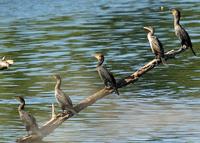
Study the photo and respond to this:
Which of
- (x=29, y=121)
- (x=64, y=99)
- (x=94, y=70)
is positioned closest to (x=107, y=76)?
(x=64, y=99)

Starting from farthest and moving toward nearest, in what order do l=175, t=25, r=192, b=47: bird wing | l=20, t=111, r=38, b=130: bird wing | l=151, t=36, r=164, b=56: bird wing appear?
1. l=175, t=25, r=192, b=47: bird wing
2. l=151, t=36, r=164, b=56: bird wing
3. l=20, t=111, r=38, b=130: bird wing

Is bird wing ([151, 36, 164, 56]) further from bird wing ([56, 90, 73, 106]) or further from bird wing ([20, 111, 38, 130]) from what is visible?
bird wing ([20, 111, 38, 130])

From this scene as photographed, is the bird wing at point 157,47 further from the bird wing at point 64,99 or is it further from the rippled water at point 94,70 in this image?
the bird wing at point 64,99

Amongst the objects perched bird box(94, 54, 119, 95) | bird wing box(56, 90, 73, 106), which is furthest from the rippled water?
perched bird box(94, 54, 119, 95)

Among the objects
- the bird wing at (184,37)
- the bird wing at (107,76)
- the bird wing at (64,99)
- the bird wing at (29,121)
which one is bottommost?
the bird wing at (29,121)

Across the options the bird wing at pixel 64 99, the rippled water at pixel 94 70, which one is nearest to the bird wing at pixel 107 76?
the bird wing at pixel 64 99

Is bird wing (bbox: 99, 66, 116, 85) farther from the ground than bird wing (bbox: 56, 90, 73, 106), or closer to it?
farther from the ground

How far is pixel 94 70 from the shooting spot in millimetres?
35875

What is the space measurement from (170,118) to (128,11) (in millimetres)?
29820

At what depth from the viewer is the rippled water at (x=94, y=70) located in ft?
83.8

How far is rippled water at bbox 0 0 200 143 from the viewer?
2553 cm

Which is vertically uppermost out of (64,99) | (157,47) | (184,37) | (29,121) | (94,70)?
(157,47)

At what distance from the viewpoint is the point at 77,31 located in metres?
47.8

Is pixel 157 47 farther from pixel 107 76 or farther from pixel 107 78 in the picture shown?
pixel 107 78
